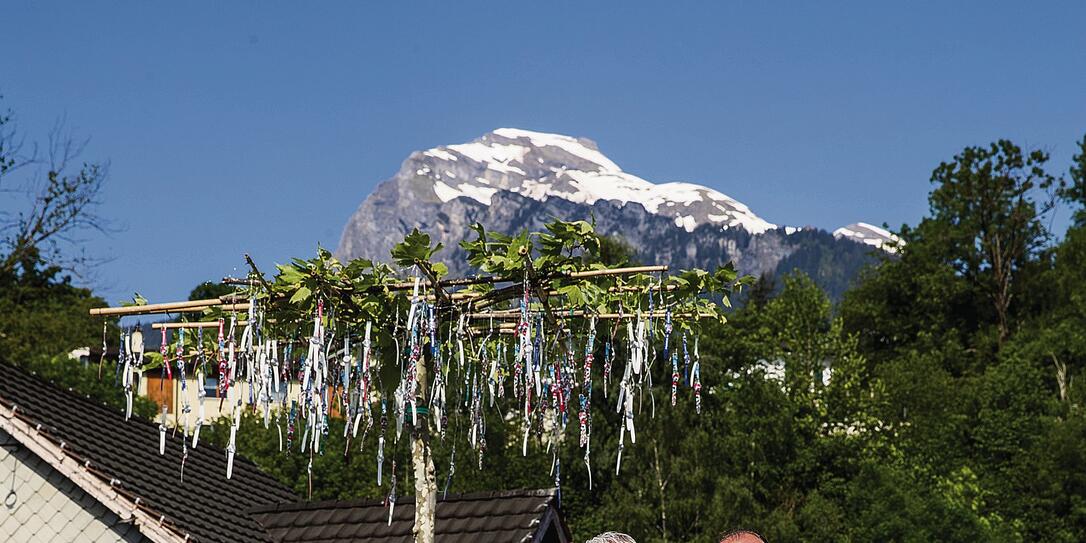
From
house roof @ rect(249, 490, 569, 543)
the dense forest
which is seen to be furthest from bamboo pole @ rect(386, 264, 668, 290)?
the dense forest

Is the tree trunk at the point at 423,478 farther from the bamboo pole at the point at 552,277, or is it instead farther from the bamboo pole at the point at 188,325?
the bamboo pole at the point at 188,325

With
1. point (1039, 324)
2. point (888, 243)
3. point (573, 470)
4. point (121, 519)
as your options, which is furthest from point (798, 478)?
point (121, 519)

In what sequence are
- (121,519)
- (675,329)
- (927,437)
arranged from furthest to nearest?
(927,437) < (121,519) < (675,329)

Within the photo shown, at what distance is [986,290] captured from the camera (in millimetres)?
64062

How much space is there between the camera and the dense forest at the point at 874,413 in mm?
40719

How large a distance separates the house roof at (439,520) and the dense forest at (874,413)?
2115 centimetres

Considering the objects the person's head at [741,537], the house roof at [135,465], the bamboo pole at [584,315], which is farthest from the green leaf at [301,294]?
the person's head at [741,537]

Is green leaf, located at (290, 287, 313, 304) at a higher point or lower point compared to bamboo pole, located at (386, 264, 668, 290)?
lower

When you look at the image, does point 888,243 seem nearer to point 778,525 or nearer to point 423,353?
point 778,525

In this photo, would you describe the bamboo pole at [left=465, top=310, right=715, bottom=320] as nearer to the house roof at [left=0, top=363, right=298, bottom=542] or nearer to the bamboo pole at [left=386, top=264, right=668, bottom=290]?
the bamboo pole at [left=386, top=264, right=668, bottom=290]

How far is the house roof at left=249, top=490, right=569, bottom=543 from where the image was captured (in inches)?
577

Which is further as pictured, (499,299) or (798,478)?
(798,478)

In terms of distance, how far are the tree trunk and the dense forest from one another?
81.8ft

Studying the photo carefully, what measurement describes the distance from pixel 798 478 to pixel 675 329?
37068 millimetres
